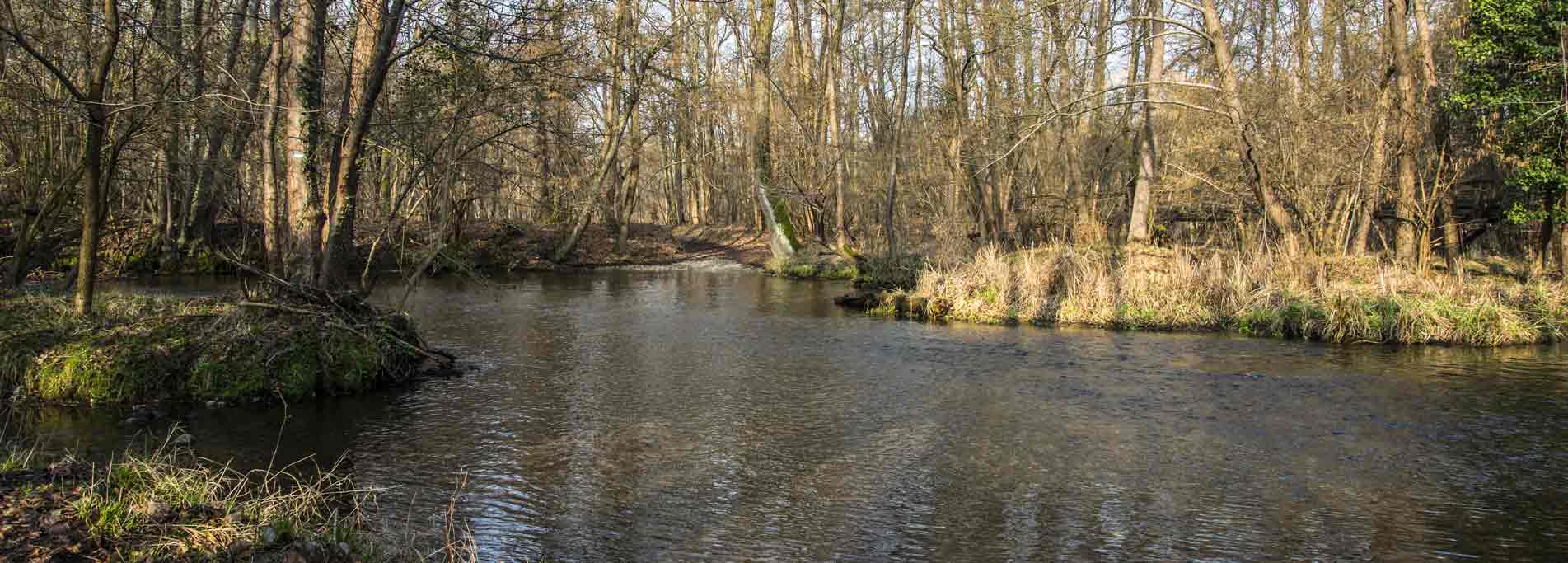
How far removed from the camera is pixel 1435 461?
8.30 metres

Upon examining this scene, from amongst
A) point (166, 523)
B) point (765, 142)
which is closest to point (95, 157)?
point (166, 523)

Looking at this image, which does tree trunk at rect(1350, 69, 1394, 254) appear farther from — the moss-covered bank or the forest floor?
the forest floor

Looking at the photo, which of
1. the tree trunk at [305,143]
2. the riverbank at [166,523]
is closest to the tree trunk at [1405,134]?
the tree trunk at [305,143]

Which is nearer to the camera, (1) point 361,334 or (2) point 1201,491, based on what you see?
(2) point 1201,491

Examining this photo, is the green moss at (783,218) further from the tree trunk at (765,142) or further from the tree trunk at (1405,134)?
the tree trunk at (1405,134)

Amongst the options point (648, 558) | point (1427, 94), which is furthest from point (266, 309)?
point (1427, 94)

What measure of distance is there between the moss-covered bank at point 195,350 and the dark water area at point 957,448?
0.47 metres

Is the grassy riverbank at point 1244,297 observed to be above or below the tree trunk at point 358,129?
below

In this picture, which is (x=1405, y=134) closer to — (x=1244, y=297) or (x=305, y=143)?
(x=1244, y=297)

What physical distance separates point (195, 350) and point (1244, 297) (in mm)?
15697

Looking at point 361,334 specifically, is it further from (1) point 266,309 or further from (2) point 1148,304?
(2) point 1148,304

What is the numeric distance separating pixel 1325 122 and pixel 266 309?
18063 millimetres

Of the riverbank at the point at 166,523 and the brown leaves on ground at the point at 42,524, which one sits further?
the riverbank at the point at 166,523

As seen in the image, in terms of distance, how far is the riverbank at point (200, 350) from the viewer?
1001 centimetres
